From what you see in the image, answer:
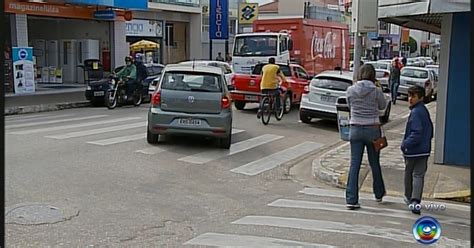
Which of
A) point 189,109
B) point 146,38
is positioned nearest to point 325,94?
point 189,109

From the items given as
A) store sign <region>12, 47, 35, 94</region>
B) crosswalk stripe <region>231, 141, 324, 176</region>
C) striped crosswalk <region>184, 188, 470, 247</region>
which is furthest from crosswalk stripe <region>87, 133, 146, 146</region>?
store sign <region>12, 47, 35, 94</region>

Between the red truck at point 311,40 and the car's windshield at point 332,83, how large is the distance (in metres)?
10.1

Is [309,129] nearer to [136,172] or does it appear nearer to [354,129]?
[136,172]

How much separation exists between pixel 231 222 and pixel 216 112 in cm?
524

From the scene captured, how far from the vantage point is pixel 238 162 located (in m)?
→ 11.1

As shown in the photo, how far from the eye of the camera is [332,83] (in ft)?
54.2

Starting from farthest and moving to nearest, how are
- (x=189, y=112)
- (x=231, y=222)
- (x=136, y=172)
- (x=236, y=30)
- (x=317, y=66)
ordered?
(x=236, y=30) < (x=317, y=66) < (x=189, y=112) < (x=136, y=172) < (x=231, y=222)

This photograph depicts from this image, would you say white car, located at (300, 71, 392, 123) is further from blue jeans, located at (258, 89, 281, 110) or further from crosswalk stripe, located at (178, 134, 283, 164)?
crosswalk stripe, located at (178, 134, 283, 164)

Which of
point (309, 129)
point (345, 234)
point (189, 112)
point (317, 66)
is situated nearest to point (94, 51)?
point (317, 66)

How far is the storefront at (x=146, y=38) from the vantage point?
3412 centimetres

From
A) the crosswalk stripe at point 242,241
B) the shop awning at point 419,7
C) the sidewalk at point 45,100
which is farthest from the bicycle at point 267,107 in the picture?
the crosswalk stripe at point 242,241

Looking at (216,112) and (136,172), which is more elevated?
(216,112)

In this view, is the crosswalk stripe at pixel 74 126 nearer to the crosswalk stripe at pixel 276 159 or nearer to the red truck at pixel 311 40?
the crosswalk stripe at pixel 276 159

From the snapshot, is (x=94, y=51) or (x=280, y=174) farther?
(x=94, y=51)
